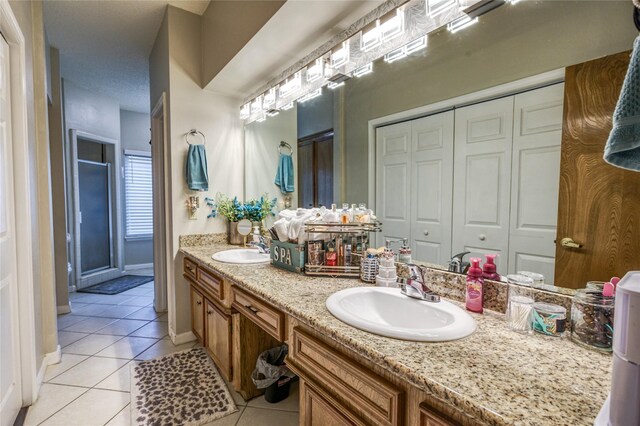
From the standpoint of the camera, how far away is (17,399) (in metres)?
1.71

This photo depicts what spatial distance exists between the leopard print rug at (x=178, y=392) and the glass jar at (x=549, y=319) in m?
1.63

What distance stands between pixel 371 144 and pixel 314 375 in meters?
1.14

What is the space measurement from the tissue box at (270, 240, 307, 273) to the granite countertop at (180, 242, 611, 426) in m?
0.56

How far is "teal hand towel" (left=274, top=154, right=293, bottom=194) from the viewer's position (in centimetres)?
235

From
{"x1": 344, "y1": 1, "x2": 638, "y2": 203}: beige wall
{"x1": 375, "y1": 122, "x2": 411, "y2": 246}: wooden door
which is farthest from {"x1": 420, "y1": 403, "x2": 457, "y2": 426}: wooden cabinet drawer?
{"x1": 344, "y1": 1, "x2": 638, "y2": 203}: beige wall

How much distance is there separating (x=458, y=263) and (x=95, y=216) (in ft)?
17.0

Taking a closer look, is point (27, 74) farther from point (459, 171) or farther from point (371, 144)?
point (459, 171)

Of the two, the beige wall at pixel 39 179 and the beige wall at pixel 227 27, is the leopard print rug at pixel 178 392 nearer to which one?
the beige wall at pixel 39 179

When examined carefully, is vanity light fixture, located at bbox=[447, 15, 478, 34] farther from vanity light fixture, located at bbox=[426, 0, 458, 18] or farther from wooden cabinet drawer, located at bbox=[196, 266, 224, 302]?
wooden cabinet drawer, located at bbox=[196, 266, 224, 302]

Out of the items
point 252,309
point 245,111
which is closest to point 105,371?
point 252,309

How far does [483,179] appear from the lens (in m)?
1.18

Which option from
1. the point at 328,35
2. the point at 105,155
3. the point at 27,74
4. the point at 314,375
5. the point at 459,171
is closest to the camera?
the point at 314,375

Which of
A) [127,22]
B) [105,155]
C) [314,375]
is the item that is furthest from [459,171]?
[105,155]

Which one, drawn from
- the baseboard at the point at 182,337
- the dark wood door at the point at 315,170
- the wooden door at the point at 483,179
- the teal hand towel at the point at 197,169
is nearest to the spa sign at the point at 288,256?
the dark wood door at the point at 315,170
